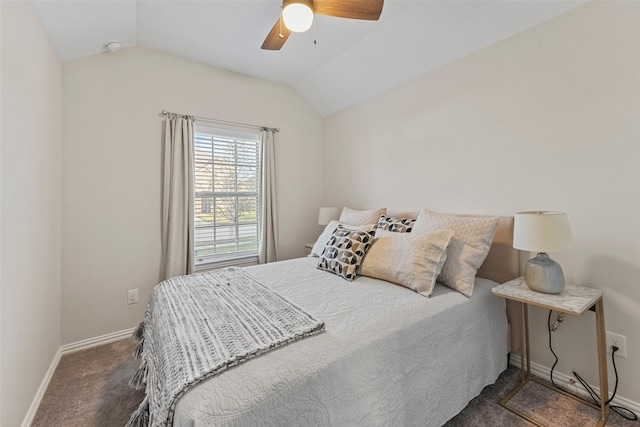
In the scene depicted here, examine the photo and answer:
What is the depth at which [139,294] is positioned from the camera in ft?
8.23

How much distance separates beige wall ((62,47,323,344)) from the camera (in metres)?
2.21

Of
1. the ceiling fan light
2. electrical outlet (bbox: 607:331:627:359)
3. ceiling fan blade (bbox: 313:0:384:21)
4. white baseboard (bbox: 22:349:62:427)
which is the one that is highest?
ceiling fan blade (bbox: 313:0:384:21)

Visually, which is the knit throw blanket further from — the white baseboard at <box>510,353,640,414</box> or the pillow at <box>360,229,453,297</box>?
the white baseboard at <box>510,353,640,414</box>

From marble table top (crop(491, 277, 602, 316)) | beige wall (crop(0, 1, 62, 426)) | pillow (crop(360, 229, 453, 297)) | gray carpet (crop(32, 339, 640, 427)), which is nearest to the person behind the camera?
beige wall (crop(0, 1, 62, 426))

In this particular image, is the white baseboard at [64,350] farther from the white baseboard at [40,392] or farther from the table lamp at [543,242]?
the table lamp at [543,242]

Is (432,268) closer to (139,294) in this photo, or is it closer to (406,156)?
(406,156)

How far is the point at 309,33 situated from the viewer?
7.81 feet

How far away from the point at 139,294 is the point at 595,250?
3513mm

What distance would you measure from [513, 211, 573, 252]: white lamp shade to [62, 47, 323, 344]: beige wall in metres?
2.89

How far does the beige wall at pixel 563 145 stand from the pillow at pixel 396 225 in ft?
1.05

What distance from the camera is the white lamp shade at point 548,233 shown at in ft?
4.69

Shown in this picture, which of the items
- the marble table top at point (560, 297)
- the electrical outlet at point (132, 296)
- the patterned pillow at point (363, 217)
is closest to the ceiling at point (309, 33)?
the patterned pillow at point (363, 217)

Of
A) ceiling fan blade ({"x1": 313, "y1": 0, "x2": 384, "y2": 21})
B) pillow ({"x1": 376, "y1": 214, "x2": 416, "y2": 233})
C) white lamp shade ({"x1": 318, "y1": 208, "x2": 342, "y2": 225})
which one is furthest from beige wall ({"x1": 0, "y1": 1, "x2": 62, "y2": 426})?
white lamp shade ({"x1": 318, "y1": 208, "x2": 342, "y2": 225})

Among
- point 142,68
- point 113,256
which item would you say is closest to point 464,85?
point 142,68
